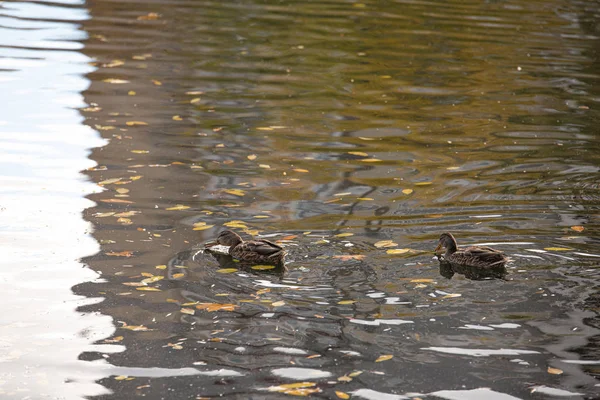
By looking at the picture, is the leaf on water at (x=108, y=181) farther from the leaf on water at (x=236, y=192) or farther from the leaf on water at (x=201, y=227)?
the leaf on water at (x=201, y=227)

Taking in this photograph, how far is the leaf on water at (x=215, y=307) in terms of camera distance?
809 centimetres

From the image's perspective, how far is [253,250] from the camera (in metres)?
8.94

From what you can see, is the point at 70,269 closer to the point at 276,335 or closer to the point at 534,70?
the point at 276,335

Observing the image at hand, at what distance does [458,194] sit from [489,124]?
382cm

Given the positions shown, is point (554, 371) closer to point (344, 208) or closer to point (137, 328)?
point (137, 328)

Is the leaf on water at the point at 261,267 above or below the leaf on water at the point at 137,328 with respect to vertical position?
above

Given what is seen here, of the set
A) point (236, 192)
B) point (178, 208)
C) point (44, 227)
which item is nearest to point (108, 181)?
point (178, 208)

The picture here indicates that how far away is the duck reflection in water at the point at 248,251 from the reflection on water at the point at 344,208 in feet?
0.40

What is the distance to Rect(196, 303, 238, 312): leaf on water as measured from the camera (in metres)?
8.09

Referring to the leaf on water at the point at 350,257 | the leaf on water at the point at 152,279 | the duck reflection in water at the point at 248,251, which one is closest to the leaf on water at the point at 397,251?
the leaf on water at the point at 350,257

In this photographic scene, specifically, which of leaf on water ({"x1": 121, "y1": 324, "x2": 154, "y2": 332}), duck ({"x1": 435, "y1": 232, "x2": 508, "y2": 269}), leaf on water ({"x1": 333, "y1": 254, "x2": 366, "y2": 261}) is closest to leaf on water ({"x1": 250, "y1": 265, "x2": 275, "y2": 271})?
leaf on water ({"x1": 333, "y1": 254, "x2": 366, "y2": 261})

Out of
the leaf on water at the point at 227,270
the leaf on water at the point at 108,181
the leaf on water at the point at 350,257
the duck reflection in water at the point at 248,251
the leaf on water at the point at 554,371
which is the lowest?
the leaf on water at the point at 554,371

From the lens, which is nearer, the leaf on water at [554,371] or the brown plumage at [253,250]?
the leaf on water at [554,371]

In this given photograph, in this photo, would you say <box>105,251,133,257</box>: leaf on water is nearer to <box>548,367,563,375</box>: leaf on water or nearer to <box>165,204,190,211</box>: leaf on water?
<box>165,204,190,211</box>: leaf on water
